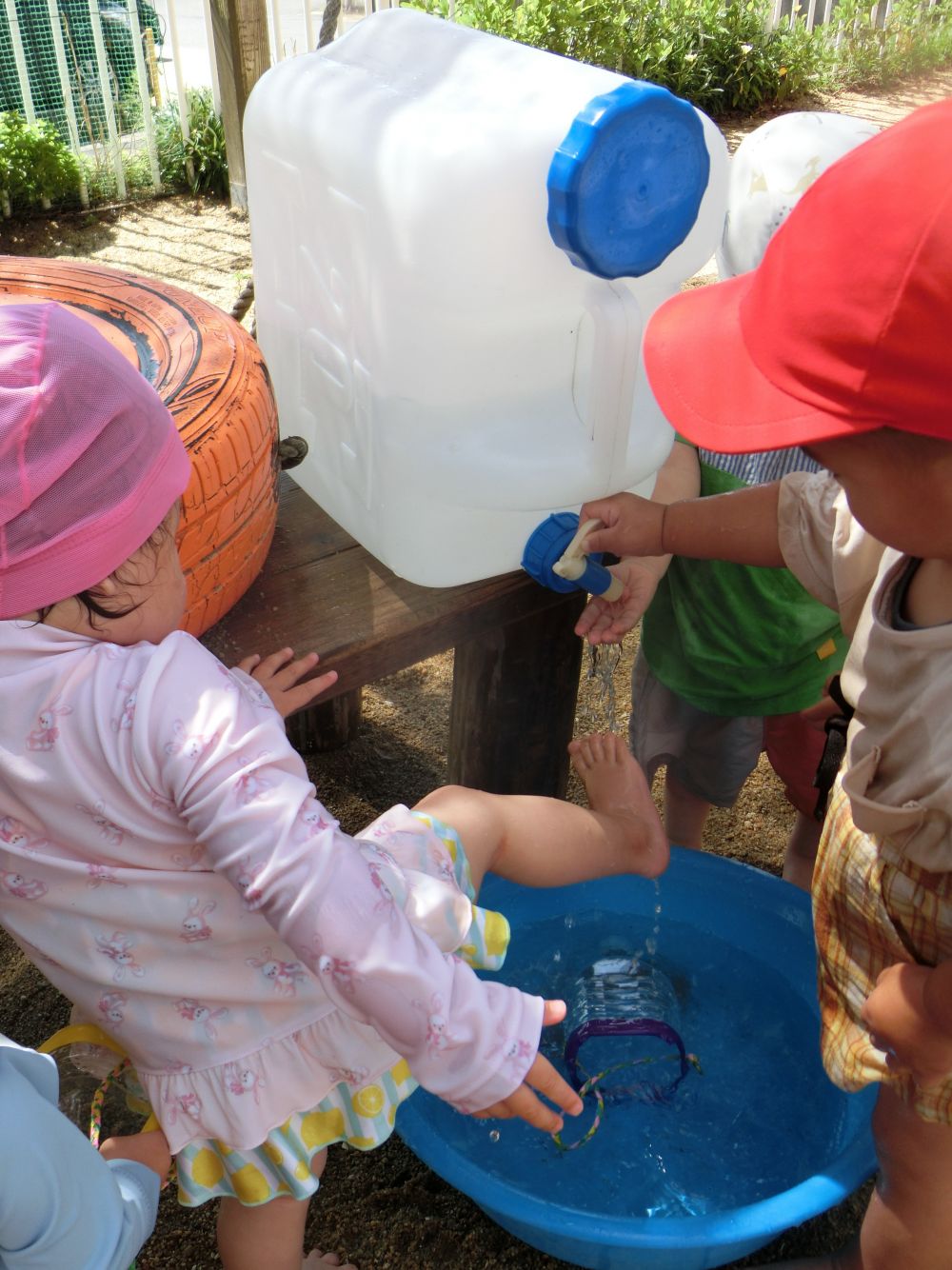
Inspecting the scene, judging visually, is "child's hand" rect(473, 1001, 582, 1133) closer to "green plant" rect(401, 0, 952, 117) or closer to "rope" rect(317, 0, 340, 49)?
"rope" rect(317, 0, 340, 49)

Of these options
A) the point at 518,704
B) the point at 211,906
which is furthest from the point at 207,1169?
the point at 518,704

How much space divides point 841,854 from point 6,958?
1318 millimetres

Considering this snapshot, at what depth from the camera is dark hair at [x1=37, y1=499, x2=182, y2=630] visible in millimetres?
978

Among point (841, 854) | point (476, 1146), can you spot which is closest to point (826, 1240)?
point (476, 1146)

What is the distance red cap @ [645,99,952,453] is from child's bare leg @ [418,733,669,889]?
57cm

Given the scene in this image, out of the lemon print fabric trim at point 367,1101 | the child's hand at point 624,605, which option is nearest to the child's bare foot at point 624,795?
the child's hand at point 624,605

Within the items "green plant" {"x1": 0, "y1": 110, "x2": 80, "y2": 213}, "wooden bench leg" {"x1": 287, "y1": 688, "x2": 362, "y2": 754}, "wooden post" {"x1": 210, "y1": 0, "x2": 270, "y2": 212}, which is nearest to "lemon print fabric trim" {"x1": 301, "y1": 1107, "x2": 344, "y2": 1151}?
"wooden bench leg" {"x1": 287, "y1": 688, "x2": 362, "y2": 754}

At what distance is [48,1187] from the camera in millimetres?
844

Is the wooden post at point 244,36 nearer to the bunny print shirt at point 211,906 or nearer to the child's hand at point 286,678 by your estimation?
the child's hand at point 286,678

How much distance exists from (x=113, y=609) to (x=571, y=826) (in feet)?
2.16

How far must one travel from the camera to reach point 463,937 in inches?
45.0

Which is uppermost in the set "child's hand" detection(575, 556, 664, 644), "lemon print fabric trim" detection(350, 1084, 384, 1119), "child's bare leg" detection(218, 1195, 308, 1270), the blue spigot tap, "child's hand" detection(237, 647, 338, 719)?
the blue spigot tap

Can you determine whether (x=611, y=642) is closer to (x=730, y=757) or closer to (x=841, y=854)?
(x=730, y=757)

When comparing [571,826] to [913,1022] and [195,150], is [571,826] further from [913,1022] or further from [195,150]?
[195,150]
